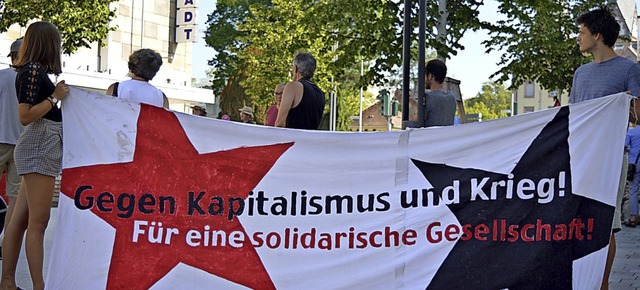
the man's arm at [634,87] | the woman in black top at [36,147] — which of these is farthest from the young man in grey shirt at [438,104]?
the woman in black top at [36,147]

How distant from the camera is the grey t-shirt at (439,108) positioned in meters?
8.65

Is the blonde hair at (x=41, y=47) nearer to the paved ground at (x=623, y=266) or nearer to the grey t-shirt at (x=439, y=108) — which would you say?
the paved ground at (x=623, y=266)

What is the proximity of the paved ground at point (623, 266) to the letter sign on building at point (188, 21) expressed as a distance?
29.5 meters

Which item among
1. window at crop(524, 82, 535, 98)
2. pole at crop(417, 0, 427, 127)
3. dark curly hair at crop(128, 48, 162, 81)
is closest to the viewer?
dark curly hair at crop(128, 48, 162, 81)

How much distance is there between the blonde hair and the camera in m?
5.83

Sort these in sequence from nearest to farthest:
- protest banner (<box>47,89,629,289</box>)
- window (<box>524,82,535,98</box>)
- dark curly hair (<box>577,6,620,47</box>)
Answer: protest banner (<box>47,89,629,289</box>)
dark curly hair (<box>577,6,620,47</box>)
window (<box>524,82,535,98</box>)

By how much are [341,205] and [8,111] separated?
3.51 metres

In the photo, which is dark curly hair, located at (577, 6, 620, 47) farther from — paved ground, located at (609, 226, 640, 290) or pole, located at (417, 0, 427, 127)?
pole, located at (417, 0, 427, 127)

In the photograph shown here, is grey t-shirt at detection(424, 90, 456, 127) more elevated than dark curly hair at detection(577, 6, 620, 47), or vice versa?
dark curly hair at detection(577, 6, 620, 47)

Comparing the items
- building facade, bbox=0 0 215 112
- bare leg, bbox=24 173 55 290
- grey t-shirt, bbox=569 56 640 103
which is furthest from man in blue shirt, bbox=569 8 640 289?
building facade, bbox=0 0 215 112

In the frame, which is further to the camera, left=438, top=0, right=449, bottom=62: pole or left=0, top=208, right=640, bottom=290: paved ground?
left=438, top=0, right=449, bottom=62: pole

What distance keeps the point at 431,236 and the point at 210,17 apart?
173ft

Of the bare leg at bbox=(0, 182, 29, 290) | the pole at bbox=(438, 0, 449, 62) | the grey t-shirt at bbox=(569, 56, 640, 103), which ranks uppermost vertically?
the pole at bbox=(438, 0, 449, 62)

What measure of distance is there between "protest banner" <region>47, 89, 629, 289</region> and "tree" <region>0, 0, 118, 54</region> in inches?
761
